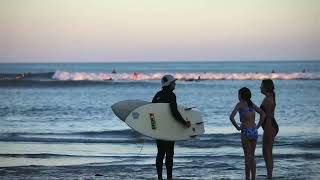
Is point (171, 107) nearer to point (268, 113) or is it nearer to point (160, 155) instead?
point (160, 155)

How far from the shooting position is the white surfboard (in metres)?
10.6

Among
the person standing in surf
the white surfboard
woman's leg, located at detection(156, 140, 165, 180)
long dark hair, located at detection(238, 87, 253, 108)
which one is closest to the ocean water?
the white surfboard

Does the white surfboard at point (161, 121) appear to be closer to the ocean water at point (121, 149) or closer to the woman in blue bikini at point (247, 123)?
the ocean water at point (121, 149)

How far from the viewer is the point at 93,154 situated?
15328 mm

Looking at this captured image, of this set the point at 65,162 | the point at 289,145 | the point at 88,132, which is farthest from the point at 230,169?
the point at 88,132

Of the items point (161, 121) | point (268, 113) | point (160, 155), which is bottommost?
point (160, 155)

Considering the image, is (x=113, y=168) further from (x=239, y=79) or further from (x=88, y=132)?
(x=239, y=79)

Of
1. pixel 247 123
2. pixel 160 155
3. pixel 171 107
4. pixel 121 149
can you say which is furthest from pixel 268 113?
pixel 121 149

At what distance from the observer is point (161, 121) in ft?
35.6

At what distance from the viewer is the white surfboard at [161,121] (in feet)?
34.9

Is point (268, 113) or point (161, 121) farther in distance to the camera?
point (161, 121)

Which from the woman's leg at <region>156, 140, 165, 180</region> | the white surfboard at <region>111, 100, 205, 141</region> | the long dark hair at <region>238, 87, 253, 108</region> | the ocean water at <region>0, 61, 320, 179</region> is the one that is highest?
the long dark hair at <region>238, 87, 253, 108</region>

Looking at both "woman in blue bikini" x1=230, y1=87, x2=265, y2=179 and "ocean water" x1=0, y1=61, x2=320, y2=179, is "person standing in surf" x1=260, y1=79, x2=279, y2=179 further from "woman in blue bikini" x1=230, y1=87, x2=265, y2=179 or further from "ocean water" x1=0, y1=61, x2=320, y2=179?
"ocean water" x1=0, y1=61, x2=320, y2=179

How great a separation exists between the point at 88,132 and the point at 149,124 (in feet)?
32.0
